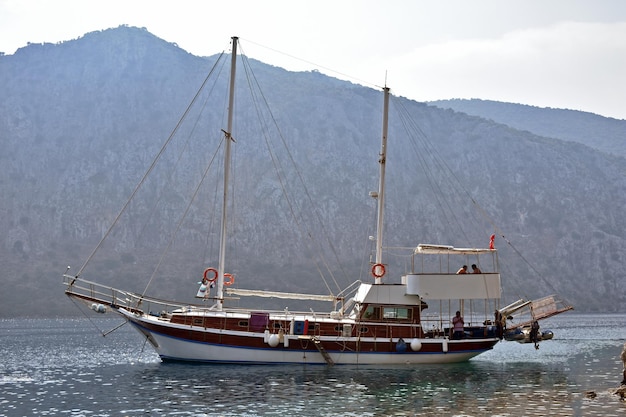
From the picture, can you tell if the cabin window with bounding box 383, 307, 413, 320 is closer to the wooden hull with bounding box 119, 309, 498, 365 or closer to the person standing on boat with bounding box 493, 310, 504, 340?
the wooden hull with bounding box 119, 309, 498, 365

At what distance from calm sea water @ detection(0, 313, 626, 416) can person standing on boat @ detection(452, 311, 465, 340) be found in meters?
1.97

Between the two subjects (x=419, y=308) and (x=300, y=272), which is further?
(x=300, y=272)

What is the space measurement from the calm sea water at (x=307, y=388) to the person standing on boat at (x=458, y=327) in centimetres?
197

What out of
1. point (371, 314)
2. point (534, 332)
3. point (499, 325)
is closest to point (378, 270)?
point (371, 314)

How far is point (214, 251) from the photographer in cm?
17512

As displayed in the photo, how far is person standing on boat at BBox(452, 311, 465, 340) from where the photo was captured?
149 feet

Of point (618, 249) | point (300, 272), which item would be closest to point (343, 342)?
point (300, 272)

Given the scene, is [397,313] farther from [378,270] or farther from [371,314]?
[378,270]

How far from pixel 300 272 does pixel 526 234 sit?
211 feet

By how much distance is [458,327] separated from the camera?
150 feet

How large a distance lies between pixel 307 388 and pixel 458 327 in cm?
1420

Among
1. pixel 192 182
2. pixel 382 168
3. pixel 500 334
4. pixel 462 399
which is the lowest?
pixel 462 399

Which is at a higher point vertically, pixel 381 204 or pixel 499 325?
pixel 381 204

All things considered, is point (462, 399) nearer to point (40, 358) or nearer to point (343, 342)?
point (343, 342)
